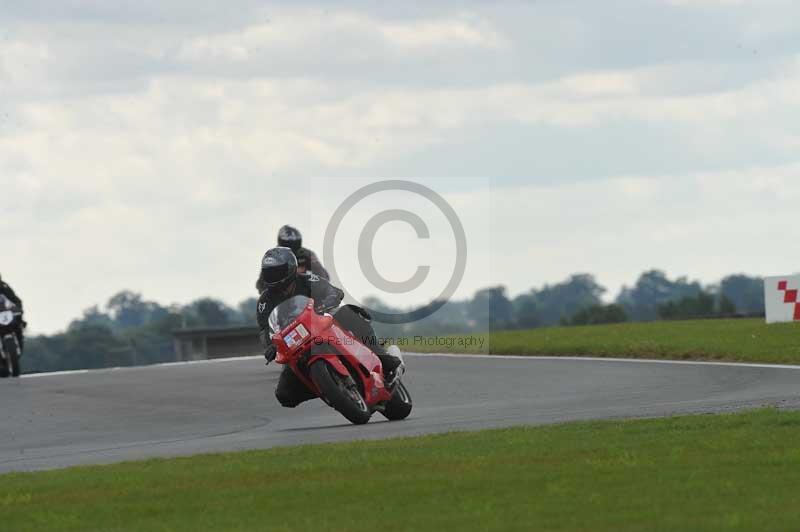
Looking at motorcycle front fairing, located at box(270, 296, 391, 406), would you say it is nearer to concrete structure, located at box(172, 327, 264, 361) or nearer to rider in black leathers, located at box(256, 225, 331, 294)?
rider in black leathers, located at box(256, 225, 331, 294)

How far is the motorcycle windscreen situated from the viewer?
1625cm

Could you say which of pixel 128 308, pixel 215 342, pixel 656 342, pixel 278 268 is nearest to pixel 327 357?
pixel 278 268

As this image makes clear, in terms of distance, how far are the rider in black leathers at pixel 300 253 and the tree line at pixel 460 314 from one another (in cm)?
935

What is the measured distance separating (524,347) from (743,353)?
6.40m

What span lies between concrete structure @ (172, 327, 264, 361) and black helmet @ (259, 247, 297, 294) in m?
23.9

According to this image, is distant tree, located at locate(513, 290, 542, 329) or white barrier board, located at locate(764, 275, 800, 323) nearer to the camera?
white barrier board, located at locate(764, 275, 800, 323)

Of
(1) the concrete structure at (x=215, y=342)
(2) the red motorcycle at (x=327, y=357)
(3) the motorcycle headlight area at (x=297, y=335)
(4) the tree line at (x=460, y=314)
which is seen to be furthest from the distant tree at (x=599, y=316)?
(3) the motorcycle headlight area at (x=297, y=335)

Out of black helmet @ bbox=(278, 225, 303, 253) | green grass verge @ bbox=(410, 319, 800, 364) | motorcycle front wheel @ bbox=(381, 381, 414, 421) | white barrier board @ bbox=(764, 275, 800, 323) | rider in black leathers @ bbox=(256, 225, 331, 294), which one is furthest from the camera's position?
white barrier board @ bbox=(764, 275, 800, 323)

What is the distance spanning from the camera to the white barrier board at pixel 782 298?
30.5m

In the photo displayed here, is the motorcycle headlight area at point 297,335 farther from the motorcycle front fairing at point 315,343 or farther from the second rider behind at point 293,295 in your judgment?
the second rider behind at point 293,295

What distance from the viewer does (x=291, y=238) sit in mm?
18641

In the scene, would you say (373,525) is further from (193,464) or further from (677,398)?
(677,398)

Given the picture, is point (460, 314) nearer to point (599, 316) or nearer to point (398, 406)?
point (398, 406)

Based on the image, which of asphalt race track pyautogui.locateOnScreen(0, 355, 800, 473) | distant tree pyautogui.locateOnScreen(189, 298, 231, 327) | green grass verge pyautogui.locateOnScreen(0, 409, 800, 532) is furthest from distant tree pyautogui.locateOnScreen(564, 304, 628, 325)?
green grass verge pyautogui.locateOnScreen(0, 409, 800, 532)
